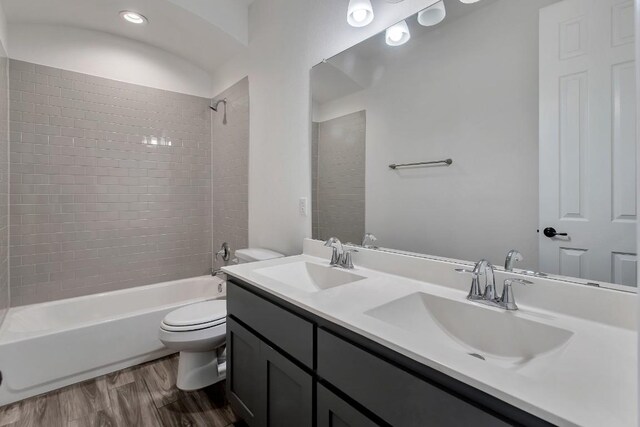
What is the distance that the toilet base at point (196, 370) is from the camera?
1813 mm

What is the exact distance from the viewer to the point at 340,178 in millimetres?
1697

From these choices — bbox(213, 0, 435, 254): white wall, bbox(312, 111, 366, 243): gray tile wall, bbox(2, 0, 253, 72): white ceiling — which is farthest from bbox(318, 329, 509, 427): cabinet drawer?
bbox(2, 0, 253, 72): white ceiling

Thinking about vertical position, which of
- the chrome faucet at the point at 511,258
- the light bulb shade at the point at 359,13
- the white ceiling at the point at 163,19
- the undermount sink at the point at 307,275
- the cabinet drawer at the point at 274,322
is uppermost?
the white ceiling at the point at 163,19

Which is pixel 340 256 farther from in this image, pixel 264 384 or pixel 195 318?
pixel 195 318

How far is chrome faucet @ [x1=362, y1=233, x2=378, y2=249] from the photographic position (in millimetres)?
1499

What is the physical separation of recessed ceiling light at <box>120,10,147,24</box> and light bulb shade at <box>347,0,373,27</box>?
5.58ft

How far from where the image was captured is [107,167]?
2.54 m

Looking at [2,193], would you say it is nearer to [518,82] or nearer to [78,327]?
[78,327]

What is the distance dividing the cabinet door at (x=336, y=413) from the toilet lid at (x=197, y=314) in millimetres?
1076

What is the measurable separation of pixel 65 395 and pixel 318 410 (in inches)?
72.7

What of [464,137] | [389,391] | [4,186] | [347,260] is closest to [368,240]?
[347,260]

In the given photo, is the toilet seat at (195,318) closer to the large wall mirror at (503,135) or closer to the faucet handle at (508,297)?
the large wall mirror at (503,135)

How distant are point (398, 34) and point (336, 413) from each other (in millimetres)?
1523

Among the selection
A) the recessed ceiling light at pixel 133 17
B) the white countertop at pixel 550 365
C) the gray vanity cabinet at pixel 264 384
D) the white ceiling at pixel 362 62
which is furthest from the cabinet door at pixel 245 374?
the recessed ceiling light at pixel 133 17
